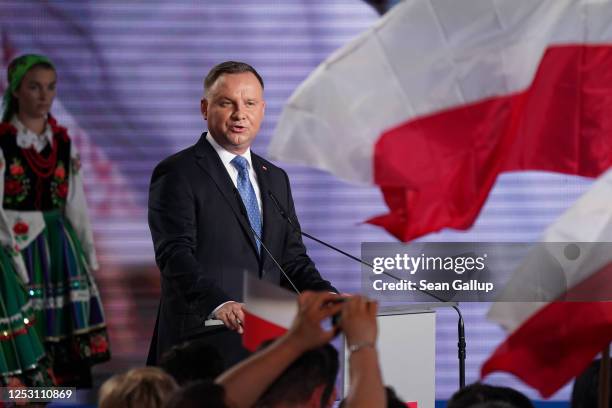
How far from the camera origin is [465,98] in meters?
3.41

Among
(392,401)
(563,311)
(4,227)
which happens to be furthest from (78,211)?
(392,401)

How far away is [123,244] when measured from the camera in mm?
6652

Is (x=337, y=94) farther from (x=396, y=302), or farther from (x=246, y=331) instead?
(x=396, y=302)

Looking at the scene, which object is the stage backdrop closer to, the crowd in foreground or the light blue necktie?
the light blue necktie

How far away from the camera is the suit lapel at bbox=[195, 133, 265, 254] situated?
4172 mm

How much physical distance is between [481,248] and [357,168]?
3.24m

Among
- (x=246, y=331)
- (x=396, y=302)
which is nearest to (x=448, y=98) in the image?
(x=246, y=331)

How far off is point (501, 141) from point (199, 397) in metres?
1.42

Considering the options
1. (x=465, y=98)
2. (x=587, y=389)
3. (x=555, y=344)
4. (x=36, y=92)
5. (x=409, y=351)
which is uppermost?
(x=36, y=92)

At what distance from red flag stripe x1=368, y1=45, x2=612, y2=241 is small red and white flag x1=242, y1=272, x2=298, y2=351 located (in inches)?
20.7

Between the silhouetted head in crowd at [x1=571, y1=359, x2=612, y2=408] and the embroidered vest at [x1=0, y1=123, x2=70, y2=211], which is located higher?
the embroidered vest at [x1=0, y1=123, x2=70, y2=211]

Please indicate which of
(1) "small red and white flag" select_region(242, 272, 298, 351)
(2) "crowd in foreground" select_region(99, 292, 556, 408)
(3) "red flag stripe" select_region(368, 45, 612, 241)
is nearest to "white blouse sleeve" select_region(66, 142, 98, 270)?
(3) "red flag stripe" select_region(368, 45, 612, 241)

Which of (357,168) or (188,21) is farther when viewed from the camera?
(188,21)

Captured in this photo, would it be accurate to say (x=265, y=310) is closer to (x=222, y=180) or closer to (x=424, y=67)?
(x=424, y=67)
